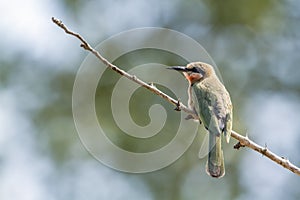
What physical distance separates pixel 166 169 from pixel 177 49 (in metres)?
1.55

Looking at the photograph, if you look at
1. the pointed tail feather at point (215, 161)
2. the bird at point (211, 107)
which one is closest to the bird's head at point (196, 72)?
the bird at point (211, 107)

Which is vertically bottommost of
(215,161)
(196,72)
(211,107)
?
(215,161)

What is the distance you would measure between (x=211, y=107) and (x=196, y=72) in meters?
0.49

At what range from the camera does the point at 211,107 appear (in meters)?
4.63

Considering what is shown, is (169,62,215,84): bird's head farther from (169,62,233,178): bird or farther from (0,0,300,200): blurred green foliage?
(0,0,300,200): blurred green foliage

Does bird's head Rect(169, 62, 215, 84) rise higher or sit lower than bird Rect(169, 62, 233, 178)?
higher

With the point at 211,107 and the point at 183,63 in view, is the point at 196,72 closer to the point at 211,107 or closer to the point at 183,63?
the point at 211,107

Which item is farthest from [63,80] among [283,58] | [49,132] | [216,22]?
[283,58]

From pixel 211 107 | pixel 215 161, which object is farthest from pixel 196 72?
pixel 215 161

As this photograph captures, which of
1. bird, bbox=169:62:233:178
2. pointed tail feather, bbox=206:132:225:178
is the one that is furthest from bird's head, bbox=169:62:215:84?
pointed tail feather, bbox=206:132:225:178

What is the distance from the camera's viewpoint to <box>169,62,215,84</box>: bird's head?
16.5ft

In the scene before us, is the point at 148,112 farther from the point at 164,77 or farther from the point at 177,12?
the point at 177,12

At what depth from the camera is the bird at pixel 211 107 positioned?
4328 millimetres

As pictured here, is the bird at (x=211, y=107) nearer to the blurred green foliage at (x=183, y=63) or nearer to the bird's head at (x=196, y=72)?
the bird's head at (x=196, y=72)
